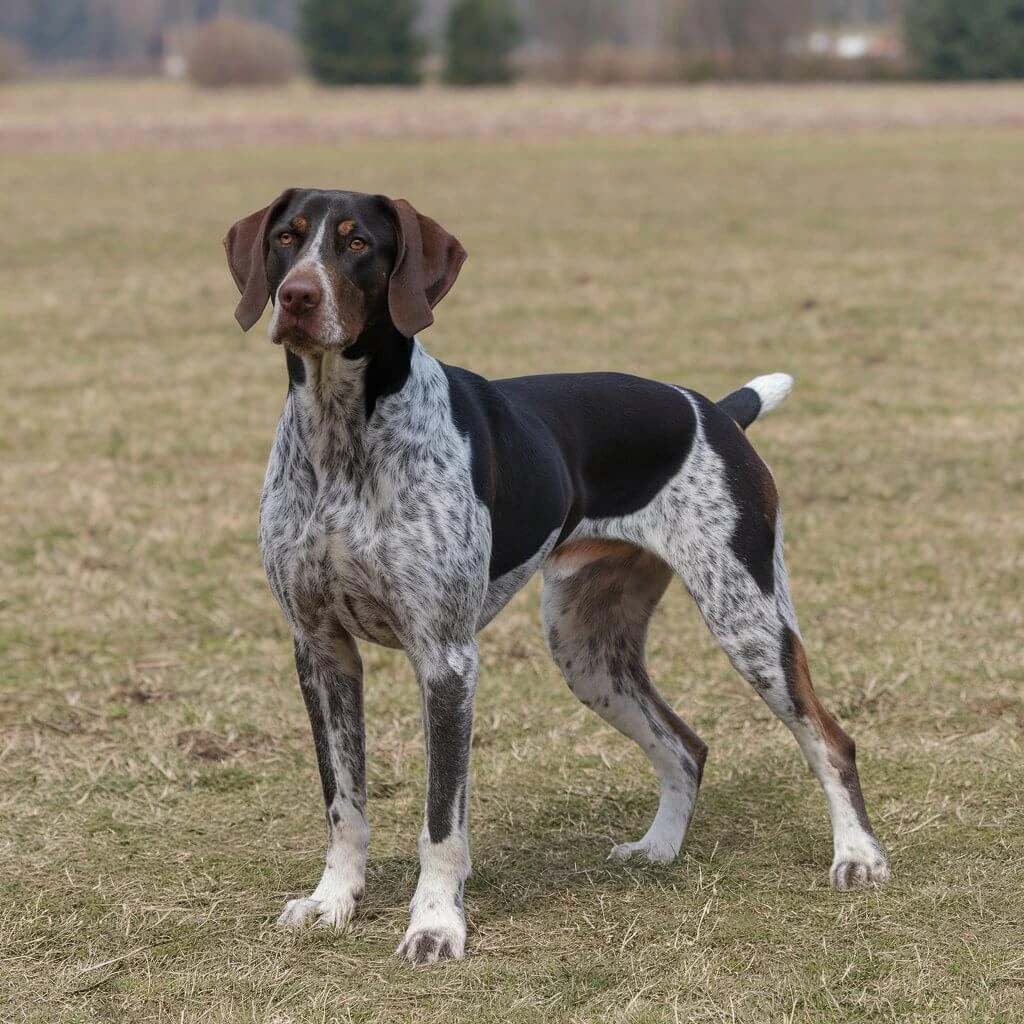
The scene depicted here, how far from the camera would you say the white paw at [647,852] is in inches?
185

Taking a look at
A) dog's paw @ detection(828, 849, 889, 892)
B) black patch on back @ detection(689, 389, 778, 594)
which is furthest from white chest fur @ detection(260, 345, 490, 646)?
dog's paw @ detection(828, 849, 889, 892)

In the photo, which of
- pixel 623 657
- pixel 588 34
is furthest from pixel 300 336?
pixel 588 34

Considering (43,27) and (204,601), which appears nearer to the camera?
(204,601)

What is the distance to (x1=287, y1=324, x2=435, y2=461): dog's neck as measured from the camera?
13.1ft

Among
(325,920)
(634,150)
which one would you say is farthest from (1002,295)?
(634,150)

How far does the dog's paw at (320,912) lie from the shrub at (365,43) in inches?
2632

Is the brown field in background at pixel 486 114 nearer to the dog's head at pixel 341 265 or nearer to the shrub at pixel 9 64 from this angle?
the shrub at pixel 9 64

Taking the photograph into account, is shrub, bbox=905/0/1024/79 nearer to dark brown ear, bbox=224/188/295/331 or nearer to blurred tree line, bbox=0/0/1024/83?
blurred tree line, bbox=0/0/1024/83

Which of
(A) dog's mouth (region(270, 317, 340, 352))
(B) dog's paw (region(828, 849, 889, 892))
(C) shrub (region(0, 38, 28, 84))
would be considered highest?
(A) dog's mouth (region(270, 317, 340, 352))

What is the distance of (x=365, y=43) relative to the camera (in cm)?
6950

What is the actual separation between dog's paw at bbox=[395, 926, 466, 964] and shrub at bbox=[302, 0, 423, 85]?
220 ft

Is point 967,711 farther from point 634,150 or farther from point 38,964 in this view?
point 634,150

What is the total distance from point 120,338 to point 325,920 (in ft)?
32.8

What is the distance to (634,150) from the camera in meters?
31.5
